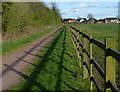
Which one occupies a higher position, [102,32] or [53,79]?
[102,32]

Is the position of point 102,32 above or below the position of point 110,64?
below

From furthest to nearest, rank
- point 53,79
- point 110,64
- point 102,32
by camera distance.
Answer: point 102,32 → point 53,79 → point 110,64

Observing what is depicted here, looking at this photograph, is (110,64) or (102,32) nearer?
(110,64)

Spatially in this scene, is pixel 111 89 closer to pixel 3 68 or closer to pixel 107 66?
pixel 107 66

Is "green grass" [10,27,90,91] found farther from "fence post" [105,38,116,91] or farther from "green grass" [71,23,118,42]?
"green grass" [71,23,118,42]

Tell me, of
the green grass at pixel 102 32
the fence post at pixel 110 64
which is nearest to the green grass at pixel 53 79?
the fence post at pixel 110 64

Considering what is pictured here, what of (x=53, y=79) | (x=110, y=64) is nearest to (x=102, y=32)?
(x=53, y=79)

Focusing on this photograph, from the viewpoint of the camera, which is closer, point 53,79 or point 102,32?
point 53,79

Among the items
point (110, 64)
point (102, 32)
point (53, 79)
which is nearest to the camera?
point (110, 64)

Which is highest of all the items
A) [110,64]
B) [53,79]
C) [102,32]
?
[110,64]

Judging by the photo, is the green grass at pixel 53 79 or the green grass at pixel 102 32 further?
the green grass at pixel 102 32

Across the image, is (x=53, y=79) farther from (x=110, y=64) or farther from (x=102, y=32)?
(x=102, y=32)

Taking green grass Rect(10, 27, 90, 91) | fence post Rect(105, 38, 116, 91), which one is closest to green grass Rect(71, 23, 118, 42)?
green grass Rect(10, 27, 90, 91)

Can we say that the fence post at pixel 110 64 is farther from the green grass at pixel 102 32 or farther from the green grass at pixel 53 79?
the green grass at pixel 102 32
